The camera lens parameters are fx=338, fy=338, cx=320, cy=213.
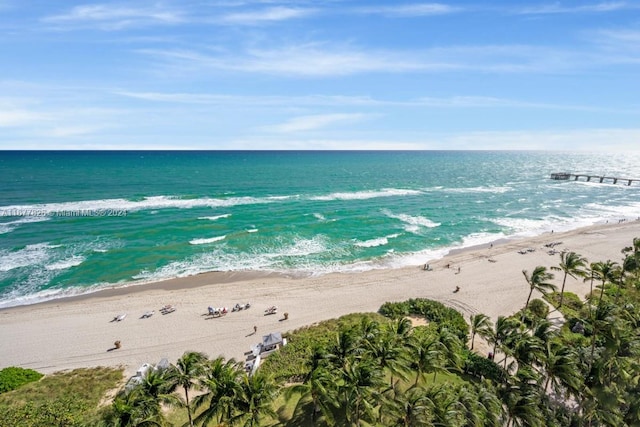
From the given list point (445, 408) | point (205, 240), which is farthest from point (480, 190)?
point (445, 408)

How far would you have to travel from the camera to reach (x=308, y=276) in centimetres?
4462

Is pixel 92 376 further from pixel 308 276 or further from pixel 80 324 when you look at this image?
pixel 308 276

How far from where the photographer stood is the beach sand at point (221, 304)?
2939cm

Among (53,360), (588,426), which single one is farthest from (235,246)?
(588,426)

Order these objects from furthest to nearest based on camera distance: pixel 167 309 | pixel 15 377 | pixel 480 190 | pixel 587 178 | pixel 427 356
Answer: pixel 587 178 < pixel 480 190 < pixel 167 309 < pixel 15 377 < pixel 427 356

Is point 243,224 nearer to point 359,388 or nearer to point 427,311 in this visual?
point 427,311

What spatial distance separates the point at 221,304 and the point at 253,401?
22.0 meters

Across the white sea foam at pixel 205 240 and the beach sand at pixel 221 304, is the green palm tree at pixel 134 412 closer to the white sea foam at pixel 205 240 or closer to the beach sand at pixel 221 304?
the beach sand at pixel 221 304

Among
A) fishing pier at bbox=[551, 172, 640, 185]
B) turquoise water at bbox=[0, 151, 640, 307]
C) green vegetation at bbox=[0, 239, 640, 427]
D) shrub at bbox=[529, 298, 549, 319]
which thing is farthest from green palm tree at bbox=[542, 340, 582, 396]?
fishing pier at bbox=[551, 172, 640, 185]

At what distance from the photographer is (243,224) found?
64.7 m

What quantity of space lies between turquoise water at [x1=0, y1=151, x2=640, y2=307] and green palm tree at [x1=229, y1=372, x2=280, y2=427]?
2887 centimetres

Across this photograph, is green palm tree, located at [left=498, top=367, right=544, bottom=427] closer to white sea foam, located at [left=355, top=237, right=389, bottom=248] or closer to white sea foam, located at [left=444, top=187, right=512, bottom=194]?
white sea foam, located at [left=355, top=237, right=389, bottom=248]

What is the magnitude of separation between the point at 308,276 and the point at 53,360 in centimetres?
2673

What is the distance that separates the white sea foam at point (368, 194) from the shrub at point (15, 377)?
227 feet
